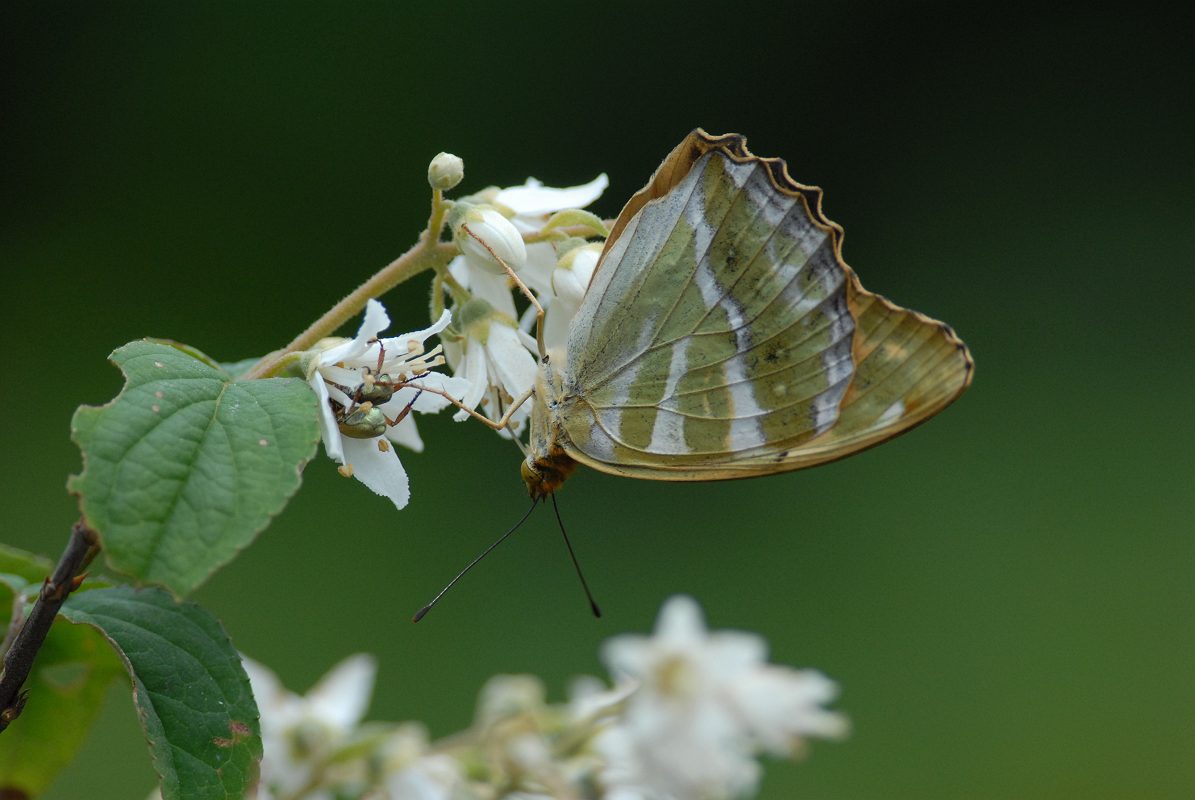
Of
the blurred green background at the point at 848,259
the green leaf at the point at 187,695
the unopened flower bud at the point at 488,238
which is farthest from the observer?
the blurred green background at the point at 848,259

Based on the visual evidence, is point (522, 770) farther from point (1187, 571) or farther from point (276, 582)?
point (1187, 571)

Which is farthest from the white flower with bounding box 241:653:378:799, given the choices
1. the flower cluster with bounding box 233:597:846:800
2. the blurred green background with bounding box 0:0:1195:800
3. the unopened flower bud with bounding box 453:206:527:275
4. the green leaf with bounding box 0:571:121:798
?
the blurred green background with bounding box 0:0:1195:800

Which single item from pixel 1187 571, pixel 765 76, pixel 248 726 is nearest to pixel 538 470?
pixel 248 726

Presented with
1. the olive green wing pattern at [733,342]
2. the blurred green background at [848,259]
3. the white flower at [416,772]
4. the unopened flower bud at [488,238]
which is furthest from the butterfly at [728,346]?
the blurred green background at [848,259]

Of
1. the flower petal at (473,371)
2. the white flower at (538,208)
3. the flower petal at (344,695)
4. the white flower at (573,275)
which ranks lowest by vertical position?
the flower petal at (344,695)

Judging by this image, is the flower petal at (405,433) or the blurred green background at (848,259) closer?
the flower petal at (405,433)

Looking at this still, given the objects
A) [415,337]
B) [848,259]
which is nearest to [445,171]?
[415,337]

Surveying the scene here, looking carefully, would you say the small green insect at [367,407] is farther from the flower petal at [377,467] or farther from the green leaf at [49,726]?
the green leaf at [49,726]
